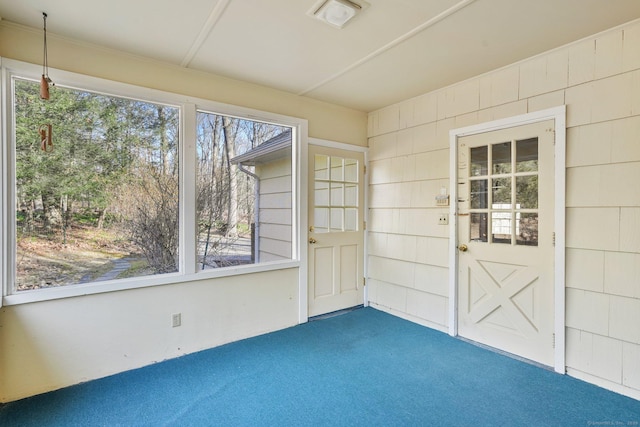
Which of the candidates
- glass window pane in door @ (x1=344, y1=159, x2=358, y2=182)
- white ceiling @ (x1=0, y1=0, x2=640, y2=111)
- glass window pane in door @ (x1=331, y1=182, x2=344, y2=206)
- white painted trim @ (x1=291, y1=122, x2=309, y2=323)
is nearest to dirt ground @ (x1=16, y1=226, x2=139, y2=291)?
white ceiling @ (x1=0, y1=0, x2=640, y2=111)

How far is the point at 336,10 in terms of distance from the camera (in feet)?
6.51

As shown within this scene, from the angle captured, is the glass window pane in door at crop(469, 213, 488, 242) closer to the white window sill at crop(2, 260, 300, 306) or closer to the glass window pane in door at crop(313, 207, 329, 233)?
the glass window pane in door at crop(313, 207, 329, 233)

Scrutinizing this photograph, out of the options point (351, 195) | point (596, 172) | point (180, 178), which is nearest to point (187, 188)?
point (180, 178)

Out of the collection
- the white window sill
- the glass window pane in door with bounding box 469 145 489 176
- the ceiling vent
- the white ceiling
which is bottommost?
the white window sill

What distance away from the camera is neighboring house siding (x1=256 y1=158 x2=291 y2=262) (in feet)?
11.2

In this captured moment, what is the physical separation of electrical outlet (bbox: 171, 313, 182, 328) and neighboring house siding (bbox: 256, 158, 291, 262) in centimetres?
94

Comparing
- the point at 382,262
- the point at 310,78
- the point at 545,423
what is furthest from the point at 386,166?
the point at 545,423

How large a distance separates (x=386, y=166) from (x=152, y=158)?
8.47 ft

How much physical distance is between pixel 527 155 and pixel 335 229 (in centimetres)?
211

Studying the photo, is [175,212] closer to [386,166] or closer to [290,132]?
[290,132]

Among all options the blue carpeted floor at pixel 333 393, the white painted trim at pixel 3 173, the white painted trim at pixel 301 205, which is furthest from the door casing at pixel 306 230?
the white painted trim at pixel 3 173

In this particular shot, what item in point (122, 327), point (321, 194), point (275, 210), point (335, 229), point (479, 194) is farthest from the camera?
point (335, 229)

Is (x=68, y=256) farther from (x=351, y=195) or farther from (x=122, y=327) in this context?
(x=351, y=195)

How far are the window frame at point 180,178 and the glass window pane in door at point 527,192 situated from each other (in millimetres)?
2101
